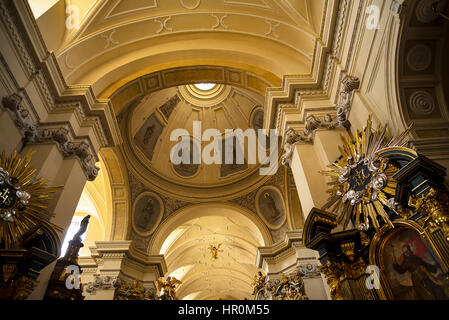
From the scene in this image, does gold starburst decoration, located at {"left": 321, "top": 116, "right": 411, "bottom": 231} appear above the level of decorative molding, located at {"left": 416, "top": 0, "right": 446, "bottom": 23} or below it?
below

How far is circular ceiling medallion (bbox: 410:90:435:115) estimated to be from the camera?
16.0 feet

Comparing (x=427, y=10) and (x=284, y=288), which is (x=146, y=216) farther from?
(x=427, y=10)

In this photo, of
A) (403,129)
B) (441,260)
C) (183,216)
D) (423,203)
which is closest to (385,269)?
(441,260)

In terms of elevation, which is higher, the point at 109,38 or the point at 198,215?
the point at 198,215

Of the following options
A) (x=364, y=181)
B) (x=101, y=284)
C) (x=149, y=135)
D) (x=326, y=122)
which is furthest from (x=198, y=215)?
(x=364, y=181)

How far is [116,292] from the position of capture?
10.9m

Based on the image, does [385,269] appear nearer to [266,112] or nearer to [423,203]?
[423,203]

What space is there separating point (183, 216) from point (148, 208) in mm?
1693

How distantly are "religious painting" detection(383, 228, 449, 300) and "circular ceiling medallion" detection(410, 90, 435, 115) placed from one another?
2107 mm

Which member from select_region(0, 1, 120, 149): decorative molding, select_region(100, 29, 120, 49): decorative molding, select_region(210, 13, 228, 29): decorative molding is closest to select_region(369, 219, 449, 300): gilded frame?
select_region(0, 1, 120, 149): decorative molding

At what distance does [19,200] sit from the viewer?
4.83 m

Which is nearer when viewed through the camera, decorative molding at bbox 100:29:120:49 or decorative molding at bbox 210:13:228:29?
decorative molding at bbox 100:29:120:49

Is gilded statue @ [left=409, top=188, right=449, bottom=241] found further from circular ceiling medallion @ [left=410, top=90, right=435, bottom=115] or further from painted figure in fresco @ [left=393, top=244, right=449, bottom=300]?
circular ceiling medallion @ [left=410, top=90, right=435, bottom=115]

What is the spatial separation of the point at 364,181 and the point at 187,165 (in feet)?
39.1
